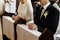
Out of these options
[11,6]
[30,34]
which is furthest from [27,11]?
[11,6]

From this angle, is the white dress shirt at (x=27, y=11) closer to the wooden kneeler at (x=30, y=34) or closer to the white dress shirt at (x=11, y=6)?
the wooden kneeler at (x=30, y=34)

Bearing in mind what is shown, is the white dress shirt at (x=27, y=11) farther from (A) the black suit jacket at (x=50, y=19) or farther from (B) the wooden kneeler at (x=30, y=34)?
(A) the black suit jacket at (x=50, y=19)

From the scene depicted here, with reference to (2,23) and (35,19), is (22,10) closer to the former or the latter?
(35,19)

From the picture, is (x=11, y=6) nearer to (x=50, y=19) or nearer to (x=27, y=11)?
(x=27, y=11)

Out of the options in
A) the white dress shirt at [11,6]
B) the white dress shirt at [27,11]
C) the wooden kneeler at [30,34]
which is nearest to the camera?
the wooden kneeler at [30,34]

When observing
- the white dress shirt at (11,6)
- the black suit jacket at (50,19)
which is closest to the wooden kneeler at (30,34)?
the black suit jacket at (50,19)

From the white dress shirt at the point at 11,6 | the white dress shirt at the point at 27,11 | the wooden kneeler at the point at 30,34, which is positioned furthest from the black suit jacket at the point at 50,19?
the white dress shirt at the point at 11,6

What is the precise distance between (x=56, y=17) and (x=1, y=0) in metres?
1.31

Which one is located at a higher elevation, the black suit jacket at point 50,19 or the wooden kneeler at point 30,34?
the black suit jacket at point 50,19

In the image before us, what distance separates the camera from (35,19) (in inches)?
75.6

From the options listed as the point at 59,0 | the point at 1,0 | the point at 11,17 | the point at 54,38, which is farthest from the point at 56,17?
the point at 59,0

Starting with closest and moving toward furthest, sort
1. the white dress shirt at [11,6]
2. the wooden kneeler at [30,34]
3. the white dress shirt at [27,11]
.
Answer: the wooden kneeler at [30,34] < the white dress shirt at [27,11] < the white dress shirt at [11,6]

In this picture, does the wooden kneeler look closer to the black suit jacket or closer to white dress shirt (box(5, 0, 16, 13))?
the black suit jacket

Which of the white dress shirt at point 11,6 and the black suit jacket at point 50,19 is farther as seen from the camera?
the white dress shirt at point 11,6
